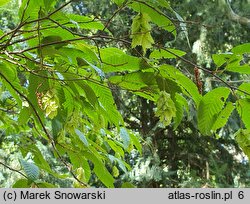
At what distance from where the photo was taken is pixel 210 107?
3.19 ft

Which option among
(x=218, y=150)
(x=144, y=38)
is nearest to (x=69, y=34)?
(x=144, y=38)

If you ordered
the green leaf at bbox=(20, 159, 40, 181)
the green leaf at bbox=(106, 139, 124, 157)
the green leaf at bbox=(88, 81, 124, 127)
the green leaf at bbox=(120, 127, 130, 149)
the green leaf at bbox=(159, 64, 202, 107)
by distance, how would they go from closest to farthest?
the green leaf at bbox=(20, 159, 40, 181) → the green leaf at bbox=(159, 64, 202, 107) → the green leaf at bbox=(88, 81, 124, 127) → the green leaf at bbox=(120, 127, 130, 149) → the green leaf at bbox=(106, 139, 124, 157)

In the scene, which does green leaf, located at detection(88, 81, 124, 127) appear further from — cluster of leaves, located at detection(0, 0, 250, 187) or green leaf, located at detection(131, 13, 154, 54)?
green leaf, located at detection(131, 13, 154, 54)

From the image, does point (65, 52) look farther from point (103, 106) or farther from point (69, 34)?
point (103, 106)

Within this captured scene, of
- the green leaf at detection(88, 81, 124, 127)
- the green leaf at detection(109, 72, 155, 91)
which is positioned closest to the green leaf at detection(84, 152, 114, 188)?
the green leaf at detection(88, 81, 124, 127)

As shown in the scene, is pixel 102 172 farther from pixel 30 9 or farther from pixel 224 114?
pixel 30 9

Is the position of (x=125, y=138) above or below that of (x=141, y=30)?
below

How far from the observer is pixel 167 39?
586cm

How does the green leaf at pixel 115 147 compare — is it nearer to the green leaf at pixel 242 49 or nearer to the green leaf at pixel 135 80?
the green leaf at pixel 135 80

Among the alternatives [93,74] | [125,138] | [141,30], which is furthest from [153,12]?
[125,138]

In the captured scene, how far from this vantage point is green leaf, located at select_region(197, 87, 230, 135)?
3.15 ft

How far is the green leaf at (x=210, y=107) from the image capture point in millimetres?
960
